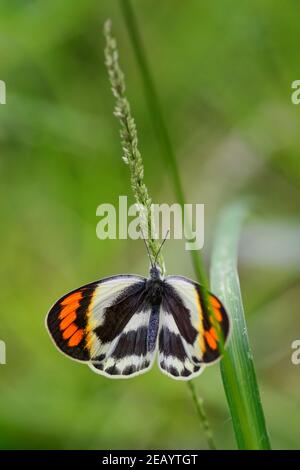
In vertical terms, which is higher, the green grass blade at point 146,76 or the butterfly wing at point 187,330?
the green grass blade at point 146,76

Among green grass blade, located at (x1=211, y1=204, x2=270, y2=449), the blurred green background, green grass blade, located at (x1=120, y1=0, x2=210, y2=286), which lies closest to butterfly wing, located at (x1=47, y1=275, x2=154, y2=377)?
green grass blade, located at (x1=211, y1=204, x2=270, y2=449)

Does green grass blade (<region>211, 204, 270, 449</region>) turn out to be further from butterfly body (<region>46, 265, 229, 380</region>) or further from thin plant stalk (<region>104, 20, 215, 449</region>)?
thin plant stalk (<region>104, 20, 215, 449</region>)

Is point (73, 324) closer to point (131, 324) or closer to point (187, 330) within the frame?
point (131, 324)

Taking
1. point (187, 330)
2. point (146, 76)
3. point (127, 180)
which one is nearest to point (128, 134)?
point (146, 76)

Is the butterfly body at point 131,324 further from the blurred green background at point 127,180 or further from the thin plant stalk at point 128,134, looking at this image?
the blurred green background at point 127,180

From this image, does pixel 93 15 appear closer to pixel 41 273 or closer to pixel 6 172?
pixel 6 172

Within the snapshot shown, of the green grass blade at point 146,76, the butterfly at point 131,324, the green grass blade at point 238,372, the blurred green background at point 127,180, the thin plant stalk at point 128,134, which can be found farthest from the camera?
the blurred green background at point 127,180

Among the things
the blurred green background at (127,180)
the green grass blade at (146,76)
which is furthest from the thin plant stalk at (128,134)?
the blurred green background at (127,180)
